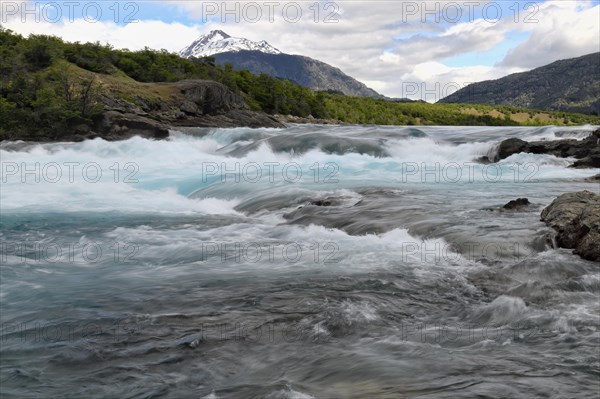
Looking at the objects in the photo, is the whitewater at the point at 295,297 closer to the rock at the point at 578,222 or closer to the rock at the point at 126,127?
the rock at the point at 578,222

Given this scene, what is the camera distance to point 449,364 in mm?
5855

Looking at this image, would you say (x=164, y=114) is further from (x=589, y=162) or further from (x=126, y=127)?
(x=589, y=162)

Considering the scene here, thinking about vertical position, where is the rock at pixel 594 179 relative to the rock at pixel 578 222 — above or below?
above

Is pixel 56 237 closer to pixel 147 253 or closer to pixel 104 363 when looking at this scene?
pixel 147 253

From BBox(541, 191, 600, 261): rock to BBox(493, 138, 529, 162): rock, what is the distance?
1962 centimetres

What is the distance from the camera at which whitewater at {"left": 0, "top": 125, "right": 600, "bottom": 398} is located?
223 inches

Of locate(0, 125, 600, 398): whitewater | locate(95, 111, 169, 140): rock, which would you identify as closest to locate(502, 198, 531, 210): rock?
locate(0, 125, 600, 398): whitewater

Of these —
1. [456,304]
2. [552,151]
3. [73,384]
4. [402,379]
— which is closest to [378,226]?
[456,304]

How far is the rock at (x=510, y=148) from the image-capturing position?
30605 mm

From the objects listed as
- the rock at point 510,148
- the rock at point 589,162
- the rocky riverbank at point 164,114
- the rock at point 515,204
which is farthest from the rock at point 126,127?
the rock at point 515,204

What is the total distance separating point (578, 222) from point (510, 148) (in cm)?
2224

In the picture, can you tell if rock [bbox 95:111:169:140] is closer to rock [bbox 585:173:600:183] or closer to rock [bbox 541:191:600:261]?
rock [bbox 585:173:600:183]

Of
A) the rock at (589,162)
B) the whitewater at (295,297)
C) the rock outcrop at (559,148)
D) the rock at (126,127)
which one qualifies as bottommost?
the whitewater at (295,297)

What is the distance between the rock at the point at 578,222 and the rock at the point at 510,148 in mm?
19618
